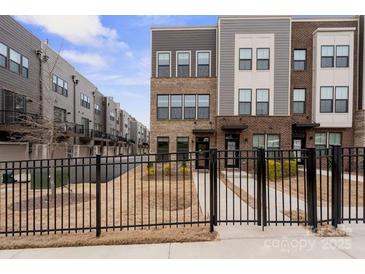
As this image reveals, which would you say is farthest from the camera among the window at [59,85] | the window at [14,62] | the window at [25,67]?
the window at [59,85]

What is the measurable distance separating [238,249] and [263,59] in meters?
16.6

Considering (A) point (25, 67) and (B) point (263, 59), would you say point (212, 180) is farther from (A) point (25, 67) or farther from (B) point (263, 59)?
(A) point (25, 67)

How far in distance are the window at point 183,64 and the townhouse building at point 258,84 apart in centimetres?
7

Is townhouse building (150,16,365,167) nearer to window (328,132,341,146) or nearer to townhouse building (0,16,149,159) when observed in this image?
window (328,132,341,146)

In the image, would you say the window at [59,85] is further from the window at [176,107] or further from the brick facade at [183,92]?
the window at [176,107]

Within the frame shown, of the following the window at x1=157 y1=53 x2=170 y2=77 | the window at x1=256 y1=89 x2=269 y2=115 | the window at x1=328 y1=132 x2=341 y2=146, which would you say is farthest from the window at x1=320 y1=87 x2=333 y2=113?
the window at x1=157 y1=53 x2=170 y2=77

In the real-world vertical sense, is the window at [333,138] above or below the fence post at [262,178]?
above

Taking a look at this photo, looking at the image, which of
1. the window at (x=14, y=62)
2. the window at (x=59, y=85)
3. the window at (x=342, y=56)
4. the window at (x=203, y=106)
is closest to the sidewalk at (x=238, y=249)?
the window at (x=203, y=106)

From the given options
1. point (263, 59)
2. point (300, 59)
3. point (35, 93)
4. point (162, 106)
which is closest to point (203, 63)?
point (263, 59)

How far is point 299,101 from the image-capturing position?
754 inches

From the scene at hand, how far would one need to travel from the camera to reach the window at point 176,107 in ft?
62.7

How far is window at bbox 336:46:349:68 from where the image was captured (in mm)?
18228

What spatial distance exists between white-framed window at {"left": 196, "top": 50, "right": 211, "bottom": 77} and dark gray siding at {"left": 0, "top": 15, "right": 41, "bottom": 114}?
1271 cm

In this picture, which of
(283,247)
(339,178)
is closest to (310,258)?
(283,247)
